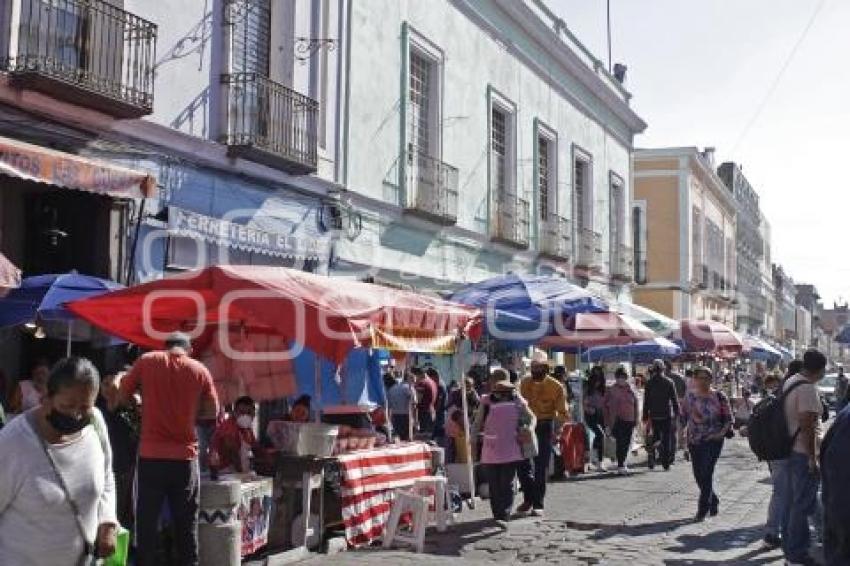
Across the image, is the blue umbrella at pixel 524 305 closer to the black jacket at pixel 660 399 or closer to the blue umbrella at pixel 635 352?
the black jacket at pixel 660 399

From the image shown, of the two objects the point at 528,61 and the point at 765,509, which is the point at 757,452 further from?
the point at 528,61

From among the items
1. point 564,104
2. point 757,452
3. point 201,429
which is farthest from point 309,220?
point 564,104

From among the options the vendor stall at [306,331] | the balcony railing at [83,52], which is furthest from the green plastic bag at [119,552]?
the balcony railing at [83,52]

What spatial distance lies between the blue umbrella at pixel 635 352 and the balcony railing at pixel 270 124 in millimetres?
7185

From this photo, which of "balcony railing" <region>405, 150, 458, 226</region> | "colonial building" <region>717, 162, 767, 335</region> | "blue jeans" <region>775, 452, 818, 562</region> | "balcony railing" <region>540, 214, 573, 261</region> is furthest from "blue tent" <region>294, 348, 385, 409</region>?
"colonial building" <region>717, 162, 767, 335</region>

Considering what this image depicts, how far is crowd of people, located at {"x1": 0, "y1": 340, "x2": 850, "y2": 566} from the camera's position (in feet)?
13.2

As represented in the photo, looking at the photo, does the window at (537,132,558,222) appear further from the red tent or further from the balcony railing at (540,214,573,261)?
the red tent

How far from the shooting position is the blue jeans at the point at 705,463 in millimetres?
10570

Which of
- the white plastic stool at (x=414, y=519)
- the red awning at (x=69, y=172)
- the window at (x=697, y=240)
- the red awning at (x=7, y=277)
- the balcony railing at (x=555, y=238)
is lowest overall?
the white plastic stool at (x=414, y=519)

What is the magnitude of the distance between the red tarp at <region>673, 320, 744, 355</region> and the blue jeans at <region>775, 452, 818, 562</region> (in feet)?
43.0

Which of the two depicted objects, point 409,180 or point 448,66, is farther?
point 448,66

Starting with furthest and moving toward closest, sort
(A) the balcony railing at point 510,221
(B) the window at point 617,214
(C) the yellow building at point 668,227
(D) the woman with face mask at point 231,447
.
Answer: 1. (C) the yellow building at point 668,227
2. (B) the window at point 617,214
3. (A) the balcony railing at point 510,221
4. (D) the woman with face mask at point 231,447

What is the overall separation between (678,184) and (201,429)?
34.0m

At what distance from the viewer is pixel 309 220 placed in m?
14.4
